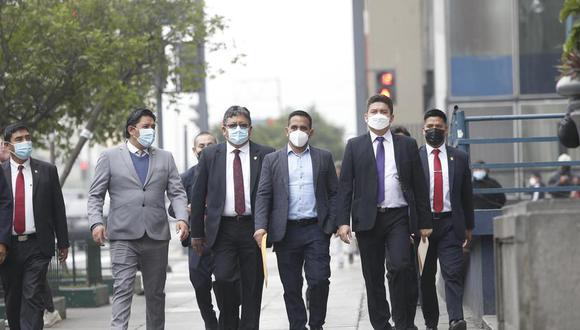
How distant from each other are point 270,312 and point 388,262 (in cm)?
455

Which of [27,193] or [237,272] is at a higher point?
[27,193]

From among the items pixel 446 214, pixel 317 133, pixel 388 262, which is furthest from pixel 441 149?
pixel 317 133

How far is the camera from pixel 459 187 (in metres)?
11.9

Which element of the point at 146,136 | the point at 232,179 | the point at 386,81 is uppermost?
the point at 386,81

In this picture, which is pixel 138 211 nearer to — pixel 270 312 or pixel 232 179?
pixel 232 179

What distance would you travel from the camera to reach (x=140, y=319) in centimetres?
1552

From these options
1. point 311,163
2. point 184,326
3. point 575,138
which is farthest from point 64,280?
point 575,138

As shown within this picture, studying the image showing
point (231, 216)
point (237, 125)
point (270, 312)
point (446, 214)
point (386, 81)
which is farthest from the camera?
point (386, 81)

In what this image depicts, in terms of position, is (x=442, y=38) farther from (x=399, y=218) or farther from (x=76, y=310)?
(x=399, y=218)

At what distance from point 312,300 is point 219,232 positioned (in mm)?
996

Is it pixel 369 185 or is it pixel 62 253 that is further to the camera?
pixel 62 253

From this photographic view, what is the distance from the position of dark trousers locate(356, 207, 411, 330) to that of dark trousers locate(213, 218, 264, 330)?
37.5 inches

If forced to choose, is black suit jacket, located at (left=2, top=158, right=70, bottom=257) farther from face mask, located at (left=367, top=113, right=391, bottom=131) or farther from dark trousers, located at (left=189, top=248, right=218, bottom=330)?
face mask, located at (left=367, top=113, right=391, bottom=131)

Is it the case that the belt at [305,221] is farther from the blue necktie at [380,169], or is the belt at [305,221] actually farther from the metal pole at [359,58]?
the metal pole at [359,58]
